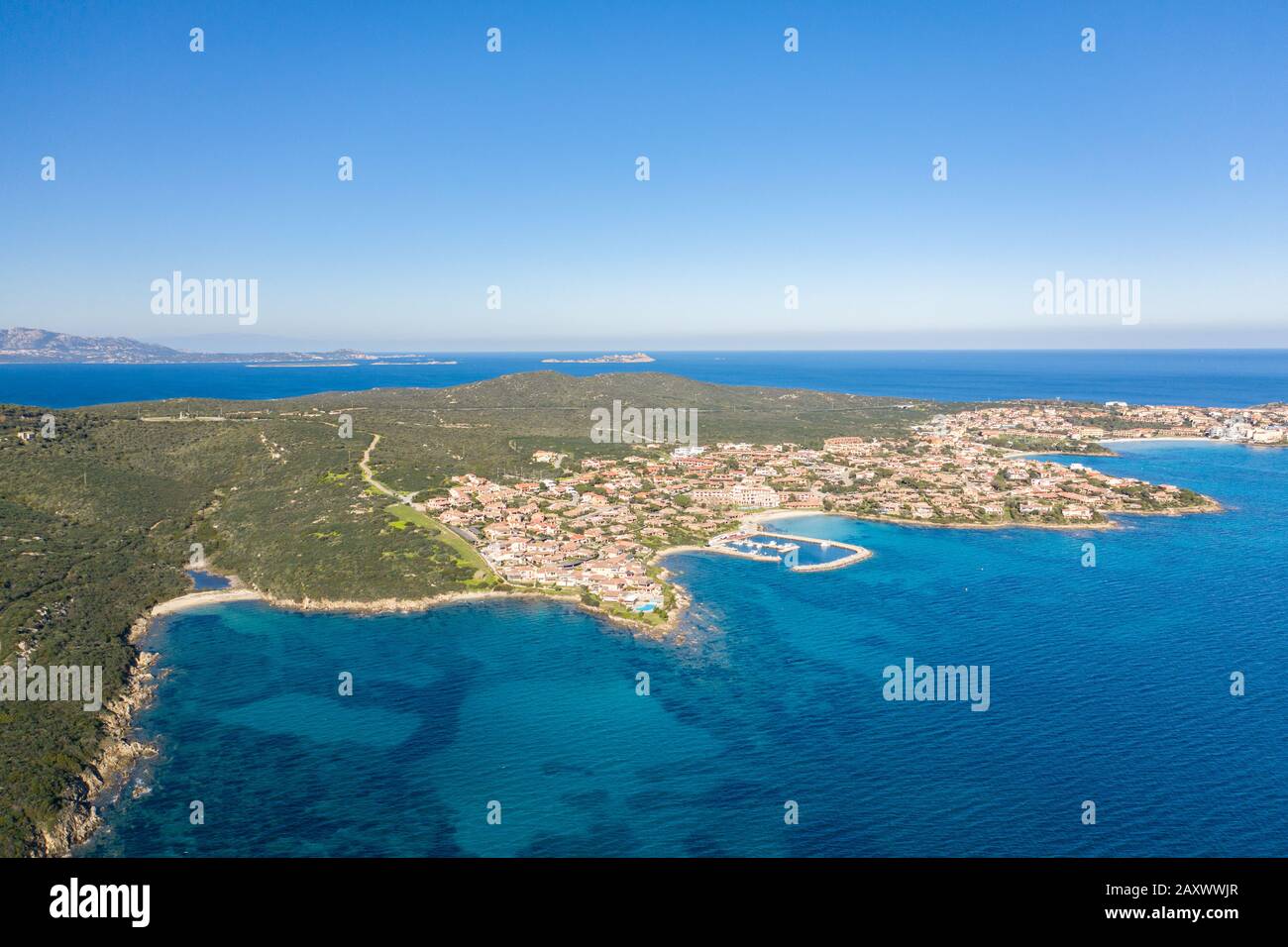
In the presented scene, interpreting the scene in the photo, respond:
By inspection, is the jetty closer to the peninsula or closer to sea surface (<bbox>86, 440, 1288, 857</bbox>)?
the peninsula

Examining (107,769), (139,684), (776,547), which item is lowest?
(107,769)

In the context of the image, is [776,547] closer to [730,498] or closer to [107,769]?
[730,498]

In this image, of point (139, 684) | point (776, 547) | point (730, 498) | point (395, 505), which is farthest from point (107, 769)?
point (730, 498)

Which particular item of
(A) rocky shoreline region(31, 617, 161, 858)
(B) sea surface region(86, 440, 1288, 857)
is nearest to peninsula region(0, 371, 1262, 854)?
(A) rocky shoreline region(31, 617, 161, 858)

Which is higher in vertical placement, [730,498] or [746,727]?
[730,498]

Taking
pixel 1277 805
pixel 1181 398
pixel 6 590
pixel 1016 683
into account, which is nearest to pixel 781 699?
pixel 1016 683

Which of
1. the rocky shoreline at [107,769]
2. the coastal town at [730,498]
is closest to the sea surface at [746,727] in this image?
the rocky shoreline at [107,769]
